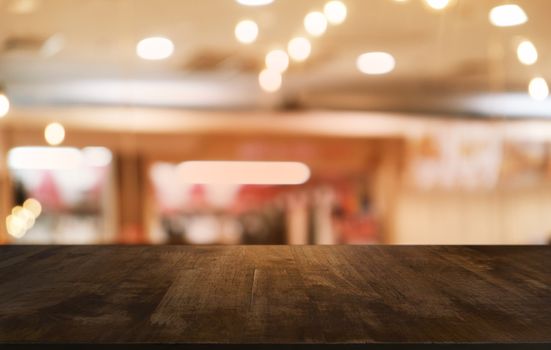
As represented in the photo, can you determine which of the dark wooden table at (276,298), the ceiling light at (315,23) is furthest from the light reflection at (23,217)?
the dark wooden table at (276,298)

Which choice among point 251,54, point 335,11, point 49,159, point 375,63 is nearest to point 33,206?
point 49,159

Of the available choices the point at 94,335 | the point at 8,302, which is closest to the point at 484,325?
the point at 94,335

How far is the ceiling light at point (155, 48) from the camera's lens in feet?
9.80

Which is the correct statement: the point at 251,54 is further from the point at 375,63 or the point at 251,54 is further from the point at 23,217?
the point at 23,217

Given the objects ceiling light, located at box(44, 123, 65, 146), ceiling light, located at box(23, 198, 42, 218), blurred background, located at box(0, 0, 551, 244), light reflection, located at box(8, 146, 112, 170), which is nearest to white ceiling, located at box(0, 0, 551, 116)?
blurred background, located at box(0, 0, 551, 244)

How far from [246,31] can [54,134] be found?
1.44 metres

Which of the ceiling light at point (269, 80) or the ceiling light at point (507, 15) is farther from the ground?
the ceiling light at point (507, 15)

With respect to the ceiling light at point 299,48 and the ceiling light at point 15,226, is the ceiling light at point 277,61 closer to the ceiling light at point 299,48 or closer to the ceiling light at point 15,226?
the ceiling light at point 299,48

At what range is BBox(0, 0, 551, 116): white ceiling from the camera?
258cm

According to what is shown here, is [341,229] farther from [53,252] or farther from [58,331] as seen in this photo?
[58,331]

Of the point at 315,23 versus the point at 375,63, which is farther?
the point at 375,63

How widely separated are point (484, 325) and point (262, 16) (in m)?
2.35

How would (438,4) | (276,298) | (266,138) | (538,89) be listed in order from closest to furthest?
(276,298) < (438,4) < (266,138) < (538,89)

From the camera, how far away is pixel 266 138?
353 cm
